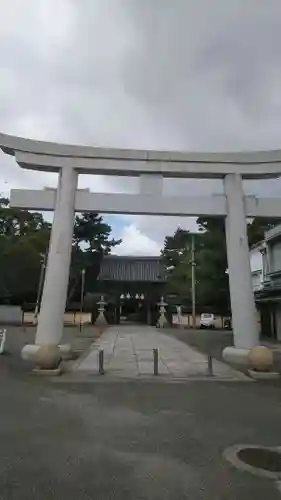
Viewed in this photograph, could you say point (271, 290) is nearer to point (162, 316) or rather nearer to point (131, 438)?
point (162, 316)

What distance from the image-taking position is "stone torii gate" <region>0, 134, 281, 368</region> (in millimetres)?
14547

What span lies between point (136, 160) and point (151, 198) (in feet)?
4.50

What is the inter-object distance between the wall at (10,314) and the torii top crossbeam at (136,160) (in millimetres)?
32626

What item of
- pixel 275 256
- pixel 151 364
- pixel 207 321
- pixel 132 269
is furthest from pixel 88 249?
pixel 151 364

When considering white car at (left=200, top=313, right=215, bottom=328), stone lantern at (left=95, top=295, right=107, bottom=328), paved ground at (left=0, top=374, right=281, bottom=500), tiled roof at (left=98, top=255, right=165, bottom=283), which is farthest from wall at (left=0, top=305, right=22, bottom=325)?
paved ground at (left=0, top=374, right=281, bottom=500)

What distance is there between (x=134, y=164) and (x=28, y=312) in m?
42.9

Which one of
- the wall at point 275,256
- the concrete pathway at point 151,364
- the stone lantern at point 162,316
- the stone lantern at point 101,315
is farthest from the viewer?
the stone lantern at point 101,315

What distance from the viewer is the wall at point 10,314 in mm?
44938

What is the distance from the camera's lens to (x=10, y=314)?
149 feet

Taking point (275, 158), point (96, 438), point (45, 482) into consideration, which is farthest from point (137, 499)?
point (275, 158)

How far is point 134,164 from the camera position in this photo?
49.3 ft

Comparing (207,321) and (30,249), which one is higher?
(30,249)

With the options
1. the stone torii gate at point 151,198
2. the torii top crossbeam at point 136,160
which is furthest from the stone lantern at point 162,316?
the torii top crossbeam at point 136,160

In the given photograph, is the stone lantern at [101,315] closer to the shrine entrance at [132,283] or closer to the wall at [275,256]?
the shrine entrance at [132,283]
